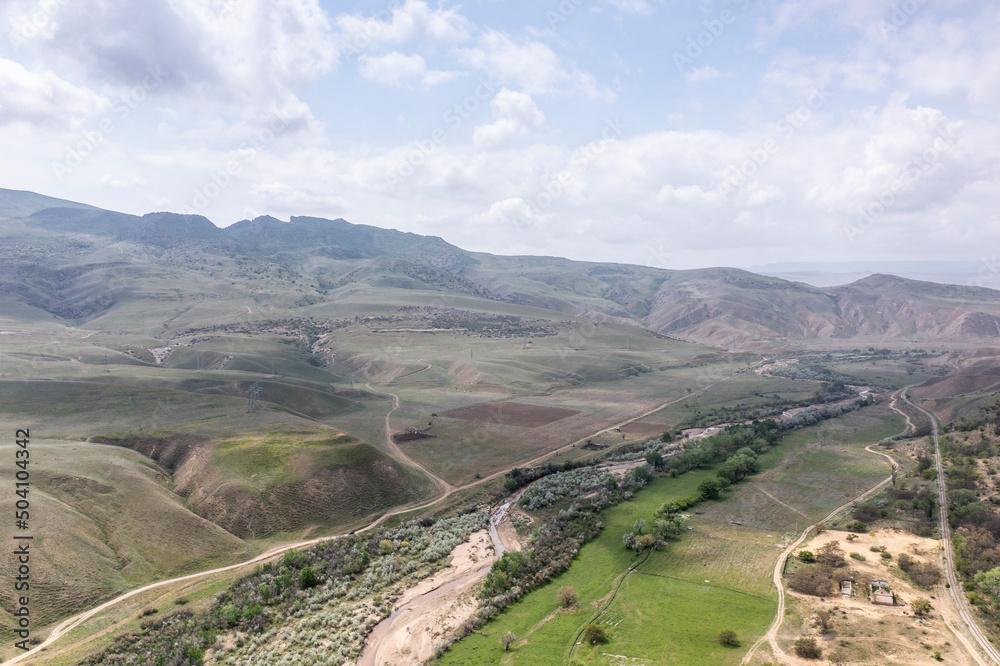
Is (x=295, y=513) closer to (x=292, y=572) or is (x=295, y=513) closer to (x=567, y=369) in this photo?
(x=292, y=572)

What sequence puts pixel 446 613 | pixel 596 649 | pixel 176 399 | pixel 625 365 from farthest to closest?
pixel 625 365 → pixel 176 399 → pixel 446 613 → pixel 596 649

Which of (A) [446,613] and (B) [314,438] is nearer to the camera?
(A) [446,613]

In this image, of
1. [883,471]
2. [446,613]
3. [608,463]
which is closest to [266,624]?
[446,613]

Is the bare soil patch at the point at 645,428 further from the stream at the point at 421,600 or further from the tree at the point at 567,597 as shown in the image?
the tree at the point at 567,597

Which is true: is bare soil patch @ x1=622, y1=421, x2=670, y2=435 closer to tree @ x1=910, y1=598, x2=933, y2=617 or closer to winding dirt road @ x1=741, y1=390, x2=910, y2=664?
winding dirt road @ x1=741, y1=390, x2=910, y2=664

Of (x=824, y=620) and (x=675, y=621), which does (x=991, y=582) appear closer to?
(x=824, y=620)

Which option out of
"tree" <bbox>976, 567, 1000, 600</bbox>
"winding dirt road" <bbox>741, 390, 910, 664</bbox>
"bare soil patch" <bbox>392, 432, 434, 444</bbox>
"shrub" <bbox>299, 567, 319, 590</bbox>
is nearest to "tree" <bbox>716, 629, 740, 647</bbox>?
"winding dirt road" <bbox>741, 390, 910, 664</bbox>

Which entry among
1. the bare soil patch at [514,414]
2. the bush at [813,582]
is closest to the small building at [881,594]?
the bush at [813,582]
